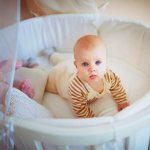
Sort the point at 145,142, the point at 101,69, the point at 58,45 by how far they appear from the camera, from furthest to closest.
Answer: the point at 58,45, the point at 101,69, the point at 145,142

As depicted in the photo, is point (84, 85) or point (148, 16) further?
point (148, 16)

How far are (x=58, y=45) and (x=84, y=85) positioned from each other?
455 millimetres

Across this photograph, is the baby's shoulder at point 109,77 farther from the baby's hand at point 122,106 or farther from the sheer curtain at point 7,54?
the sheer curtain at point 7,54

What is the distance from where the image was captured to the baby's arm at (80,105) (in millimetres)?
1086

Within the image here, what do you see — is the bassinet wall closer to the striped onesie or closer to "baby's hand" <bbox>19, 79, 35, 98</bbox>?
the striped onesie

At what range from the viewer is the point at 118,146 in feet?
2.53

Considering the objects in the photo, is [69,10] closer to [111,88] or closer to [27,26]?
[27,26]

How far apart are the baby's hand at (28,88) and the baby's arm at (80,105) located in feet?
0.59

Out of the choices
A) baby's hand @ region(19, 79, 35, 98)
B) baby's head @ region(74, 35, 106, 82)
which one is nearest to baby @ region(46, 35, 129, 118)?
baby's head @ region(74, 35, 106, 82)

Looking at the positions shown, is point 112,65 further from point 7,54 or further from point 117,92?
point 7,54

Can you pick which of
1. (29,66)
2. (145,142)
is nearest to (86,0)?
(29,66)

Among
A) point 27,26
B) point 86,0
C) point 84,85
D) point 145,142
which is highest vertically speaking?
point 86,0

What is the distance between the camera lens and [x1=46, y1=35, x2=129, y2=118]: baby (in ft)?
3.35

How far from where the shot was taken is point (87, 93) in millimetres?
1102
